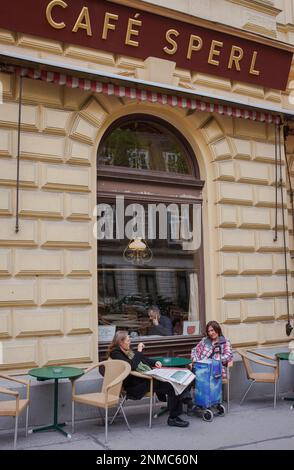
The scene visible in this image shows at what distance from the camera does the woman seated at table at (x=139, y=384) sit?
21.1 ft

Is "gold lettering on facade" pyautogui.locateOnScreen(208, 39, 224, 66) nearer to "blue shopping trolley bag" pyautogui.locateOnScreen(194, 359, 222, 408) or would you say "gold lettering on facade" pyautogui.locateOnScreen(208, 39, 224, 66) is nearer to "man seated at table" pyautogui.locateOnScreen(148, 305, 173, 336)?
"man seated at table" pyautogui.locateOnScreen(148, 305, 173, 336)

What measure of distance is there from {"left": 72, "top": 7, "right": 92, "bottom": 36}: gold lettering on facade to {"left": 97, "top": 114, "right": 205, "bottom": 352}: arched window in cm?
156

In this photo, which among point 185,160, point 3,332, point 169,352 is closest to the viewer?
point 3,332

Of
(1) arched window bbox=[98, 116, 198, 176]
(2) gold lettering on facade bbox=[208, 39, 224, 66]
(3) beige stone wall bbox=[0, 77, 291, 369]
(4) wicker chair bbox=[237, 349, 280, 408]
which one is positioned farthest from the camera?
(2) gold lettering on facade bbox=[208, 39, 224, 66]

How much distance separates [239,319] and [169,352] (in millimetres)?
1316

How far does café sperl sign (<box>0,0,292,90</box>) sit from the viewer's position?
7.11 m

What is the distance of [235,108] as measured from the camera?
8.41 meters

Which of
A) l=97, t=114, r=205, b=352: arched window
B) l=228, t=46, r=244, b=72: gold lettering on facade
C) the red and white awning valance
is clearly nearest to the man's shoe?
l=97, t=114, r=205, b=352: arched window

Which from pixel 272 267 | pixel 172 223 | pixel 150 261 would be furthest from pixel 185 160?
pixel 272 267

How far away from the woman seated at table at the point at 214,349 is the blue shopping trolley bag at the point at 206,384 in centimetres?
29

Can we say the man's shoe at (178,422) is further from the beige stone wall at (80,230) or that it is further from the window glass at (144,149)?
the window glass at (144,149)

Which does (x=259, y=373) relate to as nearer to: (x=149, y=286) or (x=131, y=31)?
(x=149, y=286)

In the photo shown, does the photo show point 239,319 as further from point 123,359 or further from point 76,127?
point 76,127

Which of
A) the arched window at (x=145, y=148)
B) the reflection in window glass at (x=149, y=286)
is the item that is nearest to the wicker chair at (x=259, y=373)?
the reflection in window glass at (x=149, y=286)
